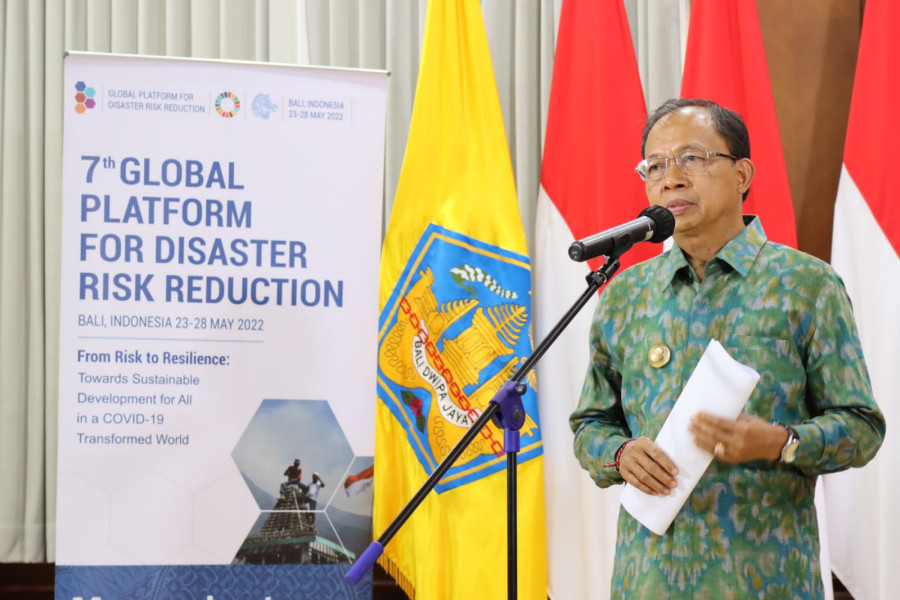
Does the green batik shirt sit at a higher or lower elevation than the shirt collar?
lower

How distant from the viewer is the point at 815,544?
5.06 ft

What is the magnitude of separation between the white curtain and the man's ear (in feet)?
5.70

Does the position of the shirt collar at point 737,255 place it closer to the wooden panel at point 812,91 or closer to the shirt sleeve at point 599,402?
the shirt sleeve at point 599,402

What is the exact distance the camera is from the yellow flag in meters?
2.89


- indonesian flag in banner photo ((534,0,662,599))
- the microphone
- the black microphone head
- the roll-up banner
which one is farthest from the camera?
indonesian flag in banner photo ((534,0,662,599))

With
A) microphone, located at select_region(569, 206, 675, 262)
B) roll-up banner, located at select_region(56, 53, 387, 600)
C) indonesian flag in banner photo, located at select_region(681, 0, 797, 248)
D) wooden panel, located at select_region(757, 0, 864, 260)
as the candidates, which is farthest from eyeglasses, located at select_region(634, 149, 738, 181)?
wooden panel, located at select_region(757, 0, 864, 260)

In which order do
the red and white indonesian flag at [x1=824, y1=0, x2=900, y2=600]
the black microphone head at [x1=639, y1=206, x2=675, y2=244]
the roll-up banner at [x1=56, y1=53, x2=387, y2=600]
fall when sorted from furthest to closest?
the roll-up banner at [x1=56, y1=53, x2=387, y2=600] < the red and white indonesian flag at [x1=824, y1=0, x2=900, y2=600] < the black microphone head at [x1=639, y1=206, x2=675, y2=244]

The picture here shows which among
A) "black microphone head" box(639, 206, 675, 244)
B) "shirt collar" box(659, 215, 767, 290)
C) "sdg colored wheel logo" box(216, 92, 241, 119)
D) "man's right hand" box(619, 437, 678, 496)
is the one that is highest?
"sdg colored wheel logo" box(216, 92, 241, 119)

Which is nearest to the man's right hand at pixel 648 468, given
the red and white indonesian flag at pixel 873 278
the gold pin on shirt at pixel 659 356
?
the gold pin on shirt at pixel 659 356

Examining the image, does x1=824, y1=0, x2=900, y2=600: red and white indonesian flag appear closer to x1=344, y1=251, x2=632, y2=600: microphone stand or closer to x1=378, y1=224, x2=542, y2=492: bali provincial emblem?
x1=378, y1=224, x2=542, y2=492: bali provincial emblem

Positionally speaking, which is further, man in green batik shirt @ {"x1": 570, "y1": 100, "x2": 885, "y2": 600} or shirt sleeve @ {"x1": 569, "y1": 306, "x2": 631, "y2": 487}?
shirt sleeve @ {"x1": 569, "y1": 306, "x2": 631, "y2": 487}

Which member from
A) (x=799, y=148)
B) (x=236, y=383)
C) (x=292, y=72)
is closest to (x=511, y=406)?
(x=236, y=383)

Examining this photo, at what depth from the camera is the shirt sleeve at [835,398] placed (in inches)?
56.8

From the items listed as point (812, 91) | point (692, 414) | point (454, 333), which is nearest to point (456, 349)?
point (454, 333)
